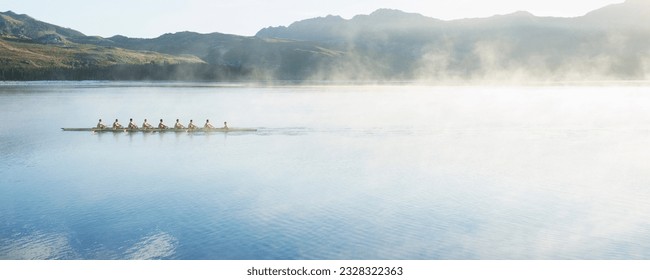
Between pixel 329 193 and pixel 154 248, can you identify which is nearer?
pixel 154 248

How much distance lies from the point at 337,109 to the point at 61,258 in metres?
64.8

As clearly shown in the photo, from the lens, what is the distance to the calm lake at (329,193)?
19922 mm

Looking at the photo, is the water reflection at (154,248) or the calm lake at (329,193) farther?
the calm lake at (329,193)

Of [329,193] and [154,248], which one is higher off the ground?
[329,193]

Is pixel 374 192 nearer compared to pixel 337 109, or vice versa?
pixel 374 192

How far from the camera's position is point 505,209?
24.7 meters

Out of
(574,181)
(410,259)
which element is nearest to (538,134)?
(574,181)

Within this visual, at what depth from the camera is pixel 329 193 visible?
2778cm

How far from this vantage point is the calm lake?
1992 centimetres

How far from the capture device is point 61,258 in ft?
61.1

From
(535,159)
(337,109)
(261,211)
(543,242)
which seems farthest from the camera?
(337,109)

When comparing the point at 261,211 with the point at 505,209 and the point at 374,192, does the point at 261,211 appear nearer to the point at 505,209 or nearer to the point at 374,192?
the point at 374,192

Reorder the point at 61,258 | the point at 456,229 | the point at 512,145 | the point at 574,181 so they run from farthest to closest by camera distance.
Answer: the point at 512,145, the point at 574,181, the point at 456,229, the point at 61,258

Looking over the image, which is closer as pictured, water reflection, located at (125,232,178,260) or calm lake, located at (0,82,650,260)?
water reflection, located at (125,232,178,260)
